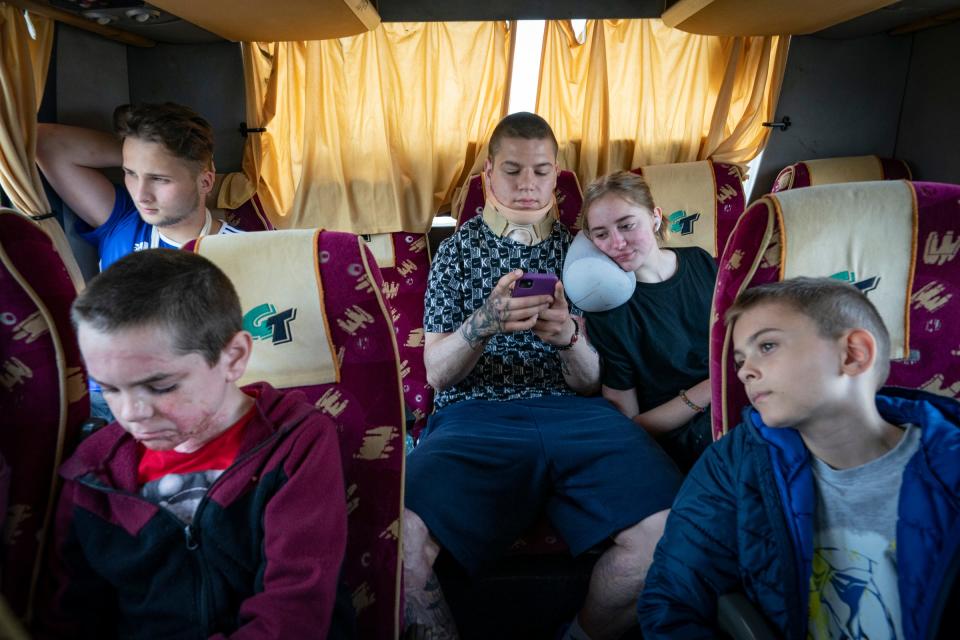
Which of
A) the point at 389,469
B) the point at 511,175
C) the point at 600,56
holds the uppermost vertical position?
the point at 600,56

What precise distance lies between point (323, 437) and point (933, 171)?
12.9 feet

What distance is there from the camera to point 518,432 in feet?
6.68

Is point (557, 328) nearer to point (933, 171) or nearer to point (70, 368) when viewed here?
point (70, 368)

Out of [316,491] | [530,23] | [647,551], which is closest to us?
[316,491]

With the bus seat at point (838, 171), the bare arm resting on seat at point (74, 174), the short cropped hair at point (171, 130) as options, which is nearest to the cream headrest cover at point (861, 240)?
the short cropped hair at point (171, 130)

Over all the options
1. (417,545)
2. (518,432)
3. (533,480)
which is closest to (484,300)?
(518,432)

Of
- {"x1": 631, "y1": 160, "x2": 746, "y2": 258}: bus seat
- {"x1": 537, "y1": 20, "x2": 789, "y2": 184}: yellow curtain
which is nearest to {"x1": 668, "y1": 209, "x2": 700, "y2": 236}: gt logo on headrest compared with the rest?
{"x1": 631, "y1": 160, "x2": 746, "y2": 258}: bus seat

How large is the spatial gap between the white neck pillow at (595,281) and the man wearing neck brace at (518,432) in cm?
9

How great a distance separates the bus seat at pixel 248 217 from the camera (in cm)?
329

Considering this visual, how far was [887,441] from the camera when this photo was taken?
1276 millimetres

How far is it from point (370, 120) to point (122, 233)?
141cm

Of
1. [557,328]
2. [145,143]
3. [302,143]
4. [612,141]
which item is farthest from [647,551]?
[302,143]

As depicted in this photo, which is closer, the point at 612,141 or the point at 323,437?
the point at 323,437

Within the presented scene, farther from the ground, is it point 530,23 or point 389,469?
point 530,23
